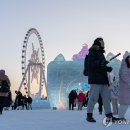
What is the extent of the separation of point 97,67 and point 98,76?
152 millimetres

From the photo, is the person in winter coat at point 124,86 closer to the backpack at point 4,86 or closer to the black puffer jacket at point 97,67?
the black puffer jacket at point 97,67

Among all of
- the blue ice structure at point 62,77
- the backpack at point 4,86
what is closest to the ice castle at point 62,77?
the blue ice structure at point 62,77

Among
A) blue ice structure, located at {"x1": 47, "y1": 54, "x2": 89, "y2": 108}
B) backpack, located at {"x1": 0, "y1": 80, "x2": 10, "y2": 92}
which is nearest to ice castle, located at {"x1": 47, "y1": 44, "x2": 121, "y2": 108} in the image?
blue ice structure, located at {"x1": 47, "y1": 54, "x2": 89, "y2": 108}

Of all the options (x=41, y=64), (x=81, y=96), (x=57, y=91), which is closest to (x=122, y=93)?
(x=81, y=96)

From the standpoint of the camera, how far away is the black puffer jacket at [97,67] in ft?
24.9

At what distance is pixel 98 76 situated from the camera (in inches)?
299

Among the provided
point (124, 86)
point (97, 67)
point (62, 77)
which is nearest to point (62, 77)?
point (62, 77)

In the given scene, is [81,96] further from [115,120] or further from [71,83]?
[71,83]

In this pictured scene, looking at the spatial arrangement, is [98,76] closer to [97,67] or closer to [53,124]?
[97,67]

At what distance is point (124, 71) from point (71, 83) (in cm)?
6900

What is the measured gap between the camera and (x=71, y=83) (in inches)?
3029

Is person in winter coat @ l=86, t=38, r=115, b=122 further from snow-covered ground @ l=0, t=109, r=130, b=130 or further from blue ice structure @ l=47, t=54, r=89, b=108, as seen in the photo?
blue ice structure @ l=47, t=54, r=89, b=108

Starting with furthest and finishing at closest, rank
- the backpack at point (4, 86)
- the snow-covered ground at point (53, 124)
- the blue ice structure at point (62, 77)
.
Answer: the blue ice structure at point (62, 77)
the backpack at point (4, 86)
the snow-covered ground at point (53, 124)

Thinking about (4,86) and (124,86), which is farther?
(4,86)
